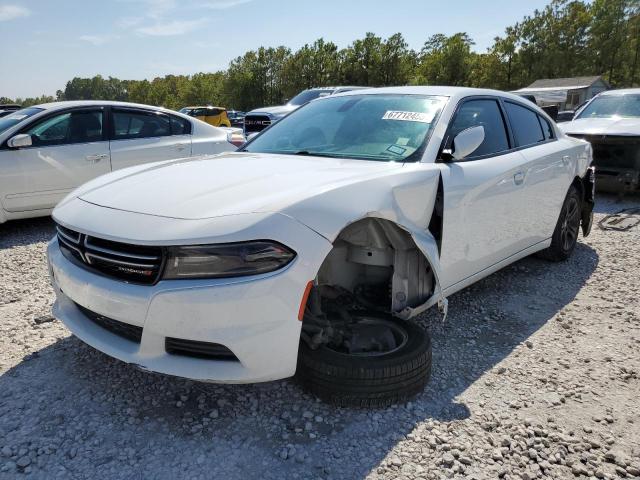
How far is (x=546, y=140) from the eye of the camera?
433cm

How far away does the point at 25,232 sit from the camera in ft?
19.1

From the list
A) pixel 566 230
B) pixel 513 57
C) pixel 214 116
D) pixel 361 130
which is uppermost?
pixel 513 57

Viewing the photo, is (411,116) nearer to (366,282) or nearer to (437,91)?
(437,91)

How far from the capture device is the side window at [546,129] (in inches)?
173

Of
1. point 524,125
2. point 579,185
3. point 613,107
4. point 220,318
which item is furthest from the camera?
point 613,107

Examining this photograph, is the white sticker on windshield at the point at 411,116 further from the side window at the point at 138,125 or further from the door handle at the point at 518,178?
the side window at the point at 138,125

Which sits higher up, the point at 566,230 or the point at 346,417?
the point at 566,230

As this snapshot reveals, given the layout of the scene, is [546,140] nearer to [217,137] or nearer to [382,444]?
[382,444]

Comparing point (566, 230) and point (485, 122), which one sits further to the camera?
point (566, 230)

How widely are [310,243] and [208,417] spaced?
0.98m

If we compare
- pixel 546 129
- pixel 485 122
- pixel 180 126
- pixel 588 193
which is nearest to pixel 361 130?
pixel 485 122

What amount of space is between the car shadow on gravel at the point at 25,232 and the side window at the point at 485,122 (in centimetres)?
455

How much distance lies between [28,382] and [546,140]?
4205 mm

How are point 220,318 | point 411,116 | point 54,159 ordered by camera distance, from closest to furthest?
point 220,318
point 411,116
point 54,159
